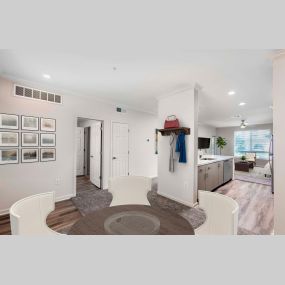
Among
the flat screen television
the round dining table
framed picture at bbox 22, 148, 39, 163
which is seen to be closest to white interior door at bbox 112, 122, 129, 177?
framed picture at bbox 22, 148, 39, 163

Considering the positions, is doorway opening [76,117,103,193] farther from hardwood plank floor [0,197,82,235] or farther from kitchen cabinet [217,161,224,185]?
kitchen cabinet [217,161,224,185]

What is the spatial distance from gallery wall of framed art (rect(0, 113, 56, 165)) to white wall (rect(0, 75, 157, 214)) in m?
0.10

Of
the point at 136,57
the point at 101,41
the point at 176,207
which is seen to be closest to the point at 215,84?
the point at 136,57

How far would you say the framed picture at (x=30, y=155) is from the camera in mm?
2881

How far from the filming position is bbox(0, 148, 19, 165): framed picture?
2.65 metres

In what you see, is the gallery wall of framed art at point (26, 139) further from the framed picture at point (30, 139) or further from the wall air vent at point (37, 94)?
the wall air vent at point (37, 94)

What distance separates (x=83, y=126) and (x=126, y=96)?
2787mm

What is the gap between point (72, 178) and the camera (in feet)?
11.5

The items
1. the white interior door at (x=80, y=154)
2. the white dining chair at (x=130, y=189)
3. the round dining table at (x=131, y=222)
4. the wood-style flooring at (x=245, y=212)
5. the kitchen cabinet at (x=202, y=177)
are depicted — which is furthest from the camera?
the white interior door at (x=80, y=154)

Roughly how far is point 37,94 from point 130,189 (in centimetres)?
271

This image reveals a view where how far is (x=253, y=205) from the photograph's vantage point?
10.5ft

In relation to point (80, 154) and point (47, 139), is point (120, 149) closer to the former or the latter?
point (47, 139)

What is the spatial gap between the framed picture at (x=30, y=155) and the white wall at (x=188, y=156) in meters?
2.72

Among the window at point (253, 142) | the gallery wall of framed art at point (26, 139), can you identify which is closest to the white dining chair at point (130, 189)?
the gallery wall of framed art at point (26, 139)
